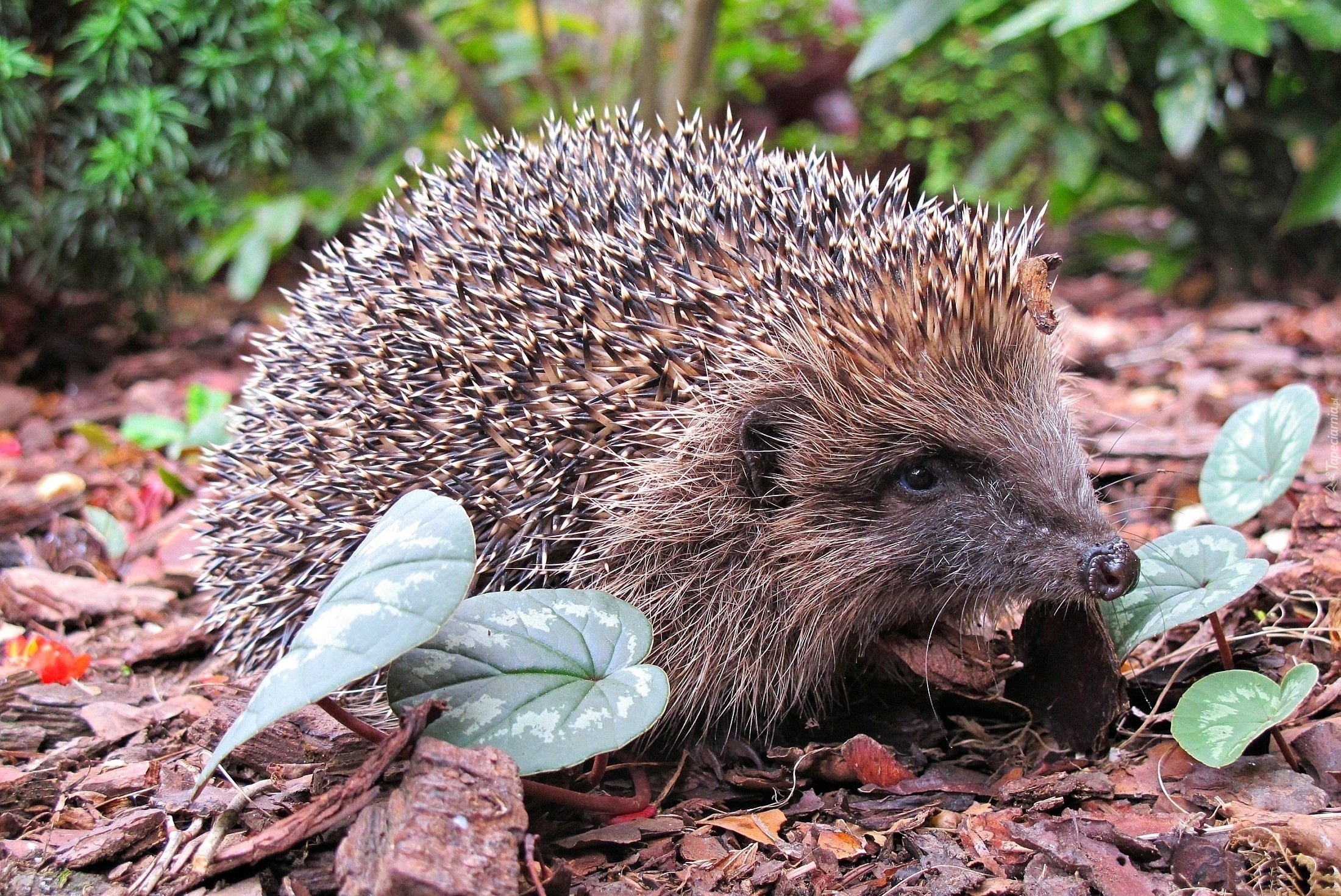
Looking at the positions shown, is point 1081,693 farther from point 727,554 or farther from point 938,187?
point 938,187

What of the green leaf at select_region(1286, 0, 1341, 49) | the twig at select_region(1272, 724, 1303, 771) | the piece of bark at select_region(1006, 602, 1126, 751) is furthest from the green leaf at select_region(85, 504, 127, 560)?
the green leaf at select_region(1286, 0, 1341, 49)

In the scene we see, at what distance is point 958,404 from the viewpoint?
4008 mm

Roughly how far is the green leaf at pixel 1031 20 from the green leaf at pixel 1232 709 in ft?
19.7

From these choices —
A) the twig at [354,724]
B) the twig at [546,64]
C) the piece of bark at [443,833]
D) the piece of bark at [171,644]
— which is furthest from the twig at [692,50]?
the piece of bark at [443,833]

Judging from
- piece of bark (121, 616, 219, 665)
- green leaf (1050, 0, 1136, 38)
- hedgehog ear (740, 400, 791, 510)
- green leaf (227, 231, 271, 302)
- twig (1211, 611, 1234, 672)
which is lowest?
twig (1211, 611, 1234, 672)

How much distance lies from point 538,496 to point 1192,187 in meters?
8.39

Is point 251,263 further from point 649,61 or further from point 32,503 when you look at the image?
point 649,61

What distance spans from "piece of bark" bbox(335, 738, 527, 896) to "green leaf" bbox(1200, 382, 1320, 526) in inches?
121

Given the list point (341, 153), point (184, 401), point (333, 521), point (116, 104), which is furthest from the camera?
point (341, 153)

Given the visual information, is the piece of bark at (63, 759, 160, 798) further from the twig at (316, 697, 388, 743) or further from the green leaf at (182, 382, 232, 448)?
the green leaf at (182, 382, 232, 448)

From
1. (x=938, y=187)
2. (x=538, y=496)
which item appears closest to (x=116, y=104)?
(x=538, y=496)

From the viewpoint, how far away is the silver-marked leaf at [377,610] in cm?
278

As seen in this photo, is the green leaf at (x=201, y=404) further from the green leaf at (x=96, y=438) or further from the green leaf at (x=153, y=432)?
the green leaf at (x=96, y=438)

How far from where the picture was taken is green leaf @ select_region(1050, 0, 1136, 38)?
7879 millimetres
